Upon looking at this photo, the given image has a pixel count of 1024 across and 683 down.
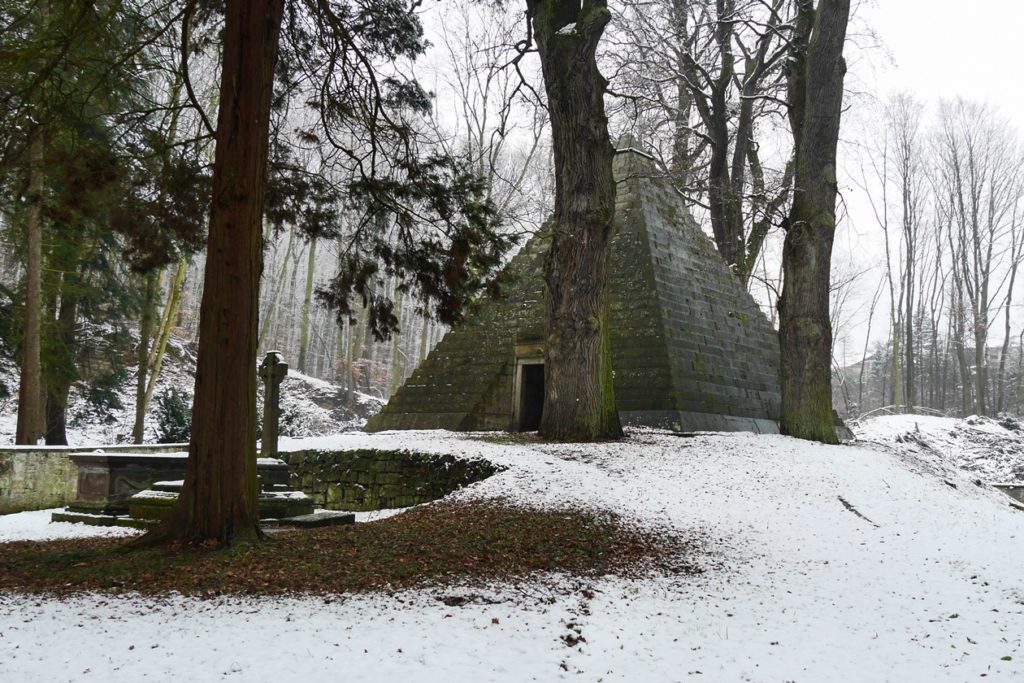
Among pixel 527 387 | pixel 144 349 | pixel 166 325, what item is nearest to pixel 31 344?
pixel 144 349

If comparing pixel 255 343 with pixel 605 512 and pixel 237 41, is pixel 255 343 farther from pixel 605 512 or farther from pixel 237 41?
pixel 605 512

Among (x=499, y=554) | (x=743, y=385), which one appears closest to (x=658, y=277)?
(x=743, y=385)

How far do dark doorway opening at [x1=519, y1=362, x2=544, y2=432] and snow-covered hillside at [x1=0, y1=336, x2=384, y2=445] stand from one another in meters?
7.02

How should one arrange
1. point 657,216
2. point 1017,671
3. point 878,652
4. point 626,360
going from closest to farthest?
point 1017,671 → point 878,652 → point 626,360 → point 657,216

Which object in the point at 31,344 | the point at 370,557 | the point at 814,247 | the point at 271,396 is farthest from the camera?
the point at 814,247

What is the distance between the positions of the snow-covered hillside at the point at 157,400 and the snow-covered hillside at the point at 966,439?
54.5ft

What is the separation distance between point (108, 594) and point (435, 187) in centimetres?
519

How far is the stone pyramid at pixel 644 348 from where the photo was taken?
13500 mm

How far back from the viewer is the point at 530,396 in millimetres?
14961

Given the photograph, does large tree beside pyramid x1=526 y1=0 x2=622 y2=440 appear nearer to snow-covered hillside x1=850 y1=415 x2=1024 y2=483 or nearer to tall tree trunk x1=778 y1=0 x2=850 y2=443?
tall tree trunk x1=778 y1=0 x2=850 y2=443

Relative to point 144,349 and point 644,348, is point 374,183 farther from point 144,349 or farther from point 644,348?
point 144,349

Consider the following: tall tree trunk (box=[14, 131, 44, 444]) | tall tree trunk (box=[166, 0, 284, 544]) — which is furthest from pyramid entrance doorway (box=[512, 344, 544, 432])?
tall tree trunk (box=[166, 0, 284, 544])

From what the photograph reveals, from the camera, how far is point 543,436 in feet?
37.2

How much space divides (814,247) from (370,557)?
1017cm
